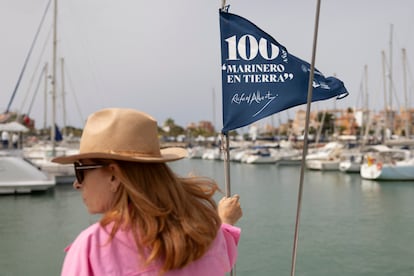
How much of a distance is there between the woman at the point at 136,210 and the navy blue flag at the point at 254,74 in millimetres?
1363

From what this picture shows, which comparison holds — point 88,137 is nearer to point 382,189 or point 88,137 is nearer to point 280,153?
point 382,189

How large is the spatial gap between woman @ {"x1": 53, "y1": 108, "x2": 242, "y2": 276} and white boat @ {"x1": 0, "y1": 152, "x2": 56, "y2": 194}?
2072 cm

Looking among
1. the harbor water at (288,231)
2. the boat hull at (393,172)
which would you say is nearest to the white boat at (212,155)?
the boat hull at (393,172)

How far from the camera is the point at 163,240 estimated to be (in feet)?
4.10

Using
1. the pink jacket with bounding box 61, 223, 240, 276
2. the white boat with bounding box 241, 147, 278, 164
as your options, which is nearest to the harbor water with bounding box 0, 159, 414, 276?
the pink jacket with bounding box 61, 223, 240, 276

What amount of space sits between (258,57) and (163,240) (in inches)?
68.2

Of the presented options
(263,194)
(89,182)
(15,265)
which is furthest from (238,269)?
(263,194)

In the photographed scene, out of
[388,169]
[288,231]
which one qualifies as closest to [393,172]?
[388,169]

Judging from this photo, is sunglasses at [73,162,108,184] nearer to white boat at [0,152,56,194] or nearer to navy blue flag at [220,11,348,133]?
navy blue flag at [220,11,348,133]

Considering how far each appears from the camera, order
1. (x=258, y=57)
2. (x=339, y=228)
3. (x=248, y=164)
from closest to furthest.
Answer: (x=258, y=57) → (x=339, y=228) → (x=248, y=164)

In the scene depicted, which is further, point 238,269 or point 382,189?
point 382,189

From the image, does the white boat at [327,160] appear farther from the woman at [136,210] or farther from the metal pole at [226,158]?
the woman at [136,210]

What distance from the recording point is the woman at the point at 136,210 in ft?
3.97

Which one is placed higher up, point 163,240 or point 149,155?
point 149,155
